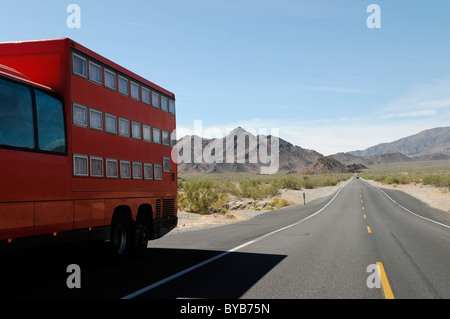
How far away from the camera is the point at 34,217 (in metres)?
6.68

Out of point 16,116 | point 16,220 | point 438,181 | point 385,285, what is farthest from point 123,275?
point 438,181

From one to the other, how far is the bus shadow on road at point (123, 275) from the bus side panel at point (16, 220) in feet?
1.15

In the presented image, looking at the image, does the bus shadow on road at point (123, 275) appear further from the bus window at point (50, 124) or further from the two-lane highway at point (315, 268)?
the bus window at point (50, 124)

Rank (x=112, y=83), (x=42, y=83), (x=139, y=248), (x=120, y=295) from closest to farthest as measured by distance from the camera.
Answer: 1. (x=120, y=295)
2. (x=42, y=83)
3. (x=112, y=83)
4. (x=139, y=248)

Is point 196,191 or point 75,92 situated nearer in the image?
point 75,92

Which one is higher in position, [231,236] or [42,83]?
[42,83]

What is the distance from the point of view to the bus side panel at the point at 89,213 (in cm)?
794

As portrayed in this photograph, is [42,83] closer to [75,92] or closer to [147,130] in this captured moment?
[75,92]

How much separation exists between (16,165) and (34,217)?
36.6 inches

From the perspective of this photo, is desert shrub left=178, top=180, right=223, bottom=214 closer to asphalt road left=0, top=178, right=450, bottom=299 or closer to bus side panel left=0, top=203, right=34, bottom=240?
asphalt road left=0, top=178, right=450, bottom=299

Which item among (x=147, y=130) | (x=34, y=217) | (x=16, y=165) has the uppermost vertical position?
(x=147, y=130)
